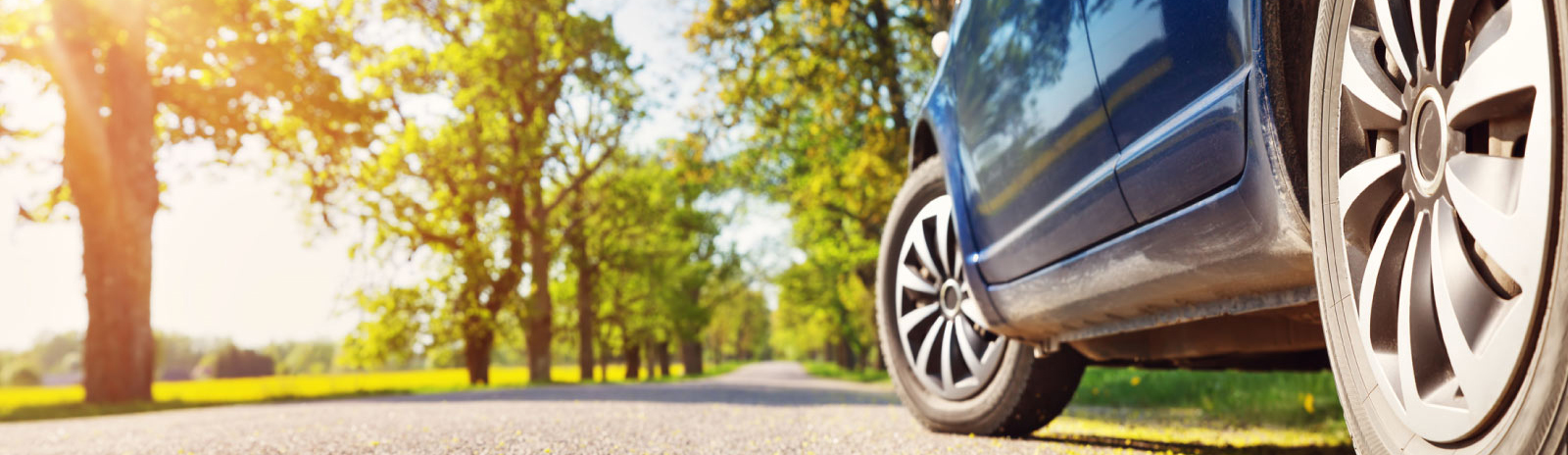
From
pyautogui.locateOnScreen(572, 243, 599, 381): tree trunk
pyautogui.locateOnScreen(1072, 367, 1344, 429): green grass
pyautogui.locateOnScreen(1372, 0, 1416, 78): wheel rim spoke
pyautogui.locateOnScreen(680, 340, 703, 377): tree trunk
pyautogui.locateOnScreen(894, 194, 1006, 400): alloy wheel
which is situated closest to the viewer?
pyautogui.locateOnScreen(1372, 0, 1416, 78): wheel rim spoke

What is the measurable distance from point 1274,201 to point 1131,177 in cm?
44

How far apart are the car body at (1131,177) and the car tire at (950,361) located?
10.5 inches

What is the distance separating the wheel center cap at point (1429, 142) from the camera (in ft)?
3.94

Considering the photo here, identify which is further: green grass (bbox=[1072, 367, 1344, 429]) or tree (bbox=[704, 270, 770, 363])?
tree (bbox=[704, 270, 770, 363])

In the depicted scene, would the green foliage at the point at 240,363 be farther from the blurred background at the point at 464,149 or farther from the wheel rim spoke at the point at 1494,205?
the wheel rim spoke at the point at 1494,205

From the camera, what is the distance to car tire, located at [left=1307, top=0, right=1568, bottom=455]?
1033 mm

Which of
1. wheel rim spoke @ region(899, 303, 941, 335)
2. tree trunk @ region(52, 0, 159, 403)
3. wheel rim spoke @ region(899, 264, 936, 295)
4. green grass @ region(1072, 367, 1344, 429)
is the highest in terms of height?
tree trunk @ region(52, 0, 159, 403)

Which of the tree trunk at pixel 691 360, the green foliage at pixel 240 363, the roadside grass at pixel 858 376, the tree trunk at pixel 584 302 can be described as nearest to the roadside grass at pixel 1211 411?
the roadside grass at pixel 858 376

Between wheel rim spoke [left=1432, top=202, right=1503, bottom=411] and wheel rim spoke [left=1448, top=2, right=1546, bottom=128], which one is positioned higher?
wheel rim spoke [left=1448, top=2, right=1546, bottom=128]

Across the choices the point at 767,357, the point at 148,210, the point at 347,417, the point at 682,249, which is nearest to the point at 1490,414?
the point at 347,417

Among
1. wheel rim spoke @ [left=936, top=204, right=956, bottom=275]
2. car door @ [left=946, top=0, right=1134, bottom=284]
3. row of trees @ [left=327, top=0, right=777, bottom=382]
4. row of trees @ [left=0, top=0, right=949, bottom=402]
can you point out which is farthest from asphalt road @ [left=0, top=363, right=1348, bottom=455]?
row of trees @ [left=327, top=0, right=777, bottom=382]

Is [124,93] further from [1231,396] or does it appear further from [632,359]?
[632,359]

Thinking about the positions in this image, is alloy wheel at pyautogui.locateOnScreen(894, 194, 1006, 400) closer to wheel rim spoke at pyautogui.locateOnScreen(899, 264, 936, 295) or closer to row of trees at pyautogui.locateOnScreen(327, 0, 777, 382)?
wheel rim spoke at pyautogui.locateOnScreen(899, 264, 936, 295)

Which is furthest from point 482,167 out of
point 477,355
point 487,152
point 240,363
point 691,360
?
point 240,363
